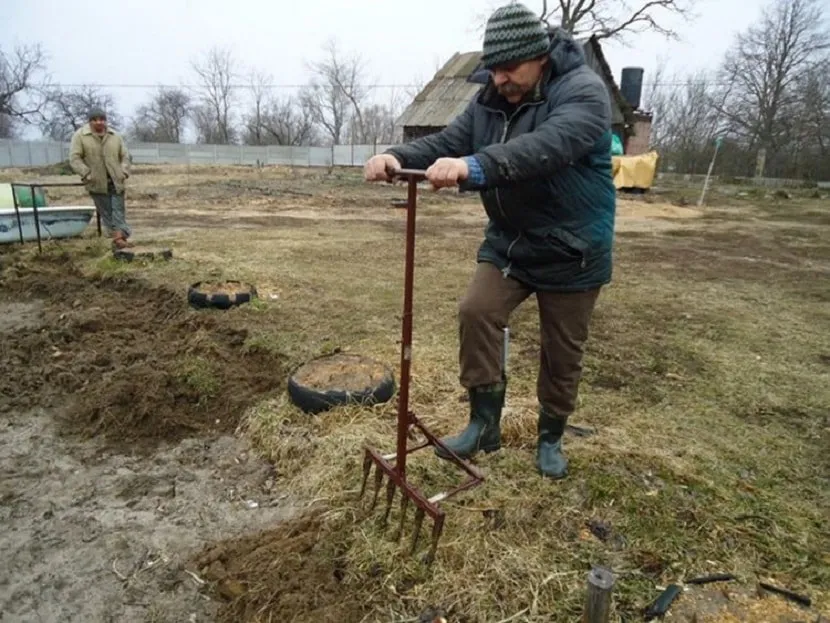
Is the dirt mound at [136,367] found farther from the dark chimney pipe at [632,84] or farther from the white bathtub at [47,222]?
the dark chimney pipe at [632,84]

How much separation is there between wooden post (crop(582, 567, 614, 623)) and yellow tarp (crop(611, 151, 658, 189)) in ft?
73.8

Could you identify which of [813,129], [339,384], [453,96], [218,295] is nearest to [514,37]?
[339,384]

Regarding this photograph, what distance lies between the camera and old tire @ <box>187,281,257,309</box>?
531 cm

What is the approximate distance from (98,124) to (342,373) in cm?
637

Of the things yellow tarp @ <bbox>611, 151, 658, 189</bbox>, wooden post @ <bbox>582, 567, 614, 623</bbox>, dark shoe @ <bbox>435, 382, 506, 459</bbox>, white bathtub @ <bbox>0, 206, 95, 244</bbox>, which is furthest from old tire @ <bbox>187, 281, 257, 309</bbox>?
yellow tarp @ <bbox>611, 151, 658, 189</bbox>

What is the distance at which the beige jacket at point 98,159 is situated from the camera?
763cm

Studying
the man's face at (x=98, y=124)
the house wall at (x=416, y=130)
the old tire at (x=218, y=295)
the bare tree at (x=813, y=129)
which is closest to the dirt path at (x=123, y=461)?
the old tire at (x=218, y=295)

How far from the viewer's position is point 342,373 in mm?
3611

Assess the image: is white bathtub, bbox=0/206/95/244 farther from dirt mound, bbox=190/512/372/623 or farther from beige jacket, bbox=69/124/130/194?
dirt mound, bbox=190/512/372/623

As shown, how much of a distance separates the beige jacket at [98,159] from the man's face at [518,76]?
7150 millimetres

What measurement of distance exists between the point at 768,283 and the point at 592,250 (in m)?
6.76

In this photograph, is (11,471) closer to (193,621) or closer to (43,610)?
(43,610)

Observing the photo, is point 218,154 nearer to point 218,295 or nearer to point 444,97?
point 444,97

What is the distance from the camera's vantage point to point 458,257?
8.98m
